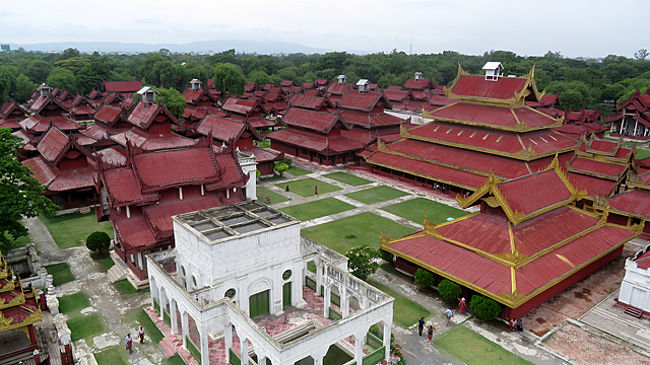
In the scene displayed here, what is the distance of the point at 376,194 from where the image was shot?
4362 cm

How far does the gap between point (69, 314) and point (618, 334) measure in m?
29.1

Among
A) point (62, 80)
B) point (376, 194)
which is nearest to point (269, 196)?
point (376, 194)

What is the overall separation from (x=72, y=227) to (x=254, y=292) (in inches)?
840

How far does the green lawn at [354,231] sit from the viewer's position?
32156 millimetres

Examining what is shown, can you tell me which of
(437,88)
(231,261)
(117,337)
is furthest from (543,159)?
(437,88)

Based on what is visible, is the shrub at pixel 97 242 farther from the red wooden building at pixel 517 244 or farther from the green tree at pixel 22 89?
the green tree at pixel 22 89

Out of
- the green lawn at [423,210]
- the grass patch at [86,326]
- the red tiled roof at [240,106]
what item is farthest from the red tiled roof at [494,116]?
the grass patch at [86,326]

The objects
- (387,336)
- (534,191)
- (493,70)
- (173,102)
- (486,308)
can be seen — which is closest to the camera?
(387,336)

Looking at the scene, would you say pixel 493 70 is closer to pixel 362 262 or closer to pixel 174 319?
pixel 362 262

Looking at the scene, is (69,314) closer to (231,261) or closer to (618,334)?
(231,261)

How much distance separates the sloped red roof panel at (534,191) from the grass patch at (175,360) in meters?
19.4

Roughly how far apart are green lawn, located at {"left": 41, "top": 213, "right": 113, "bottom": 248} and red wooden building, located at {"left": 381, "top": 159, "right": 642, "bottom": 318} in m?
23.0

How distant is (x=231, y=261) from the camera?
66.8 feet

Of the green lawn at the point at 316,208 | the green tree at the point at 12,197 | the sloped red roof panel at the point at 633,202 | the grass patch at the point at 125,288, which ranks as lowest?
the grass patch at the point at 125,288
